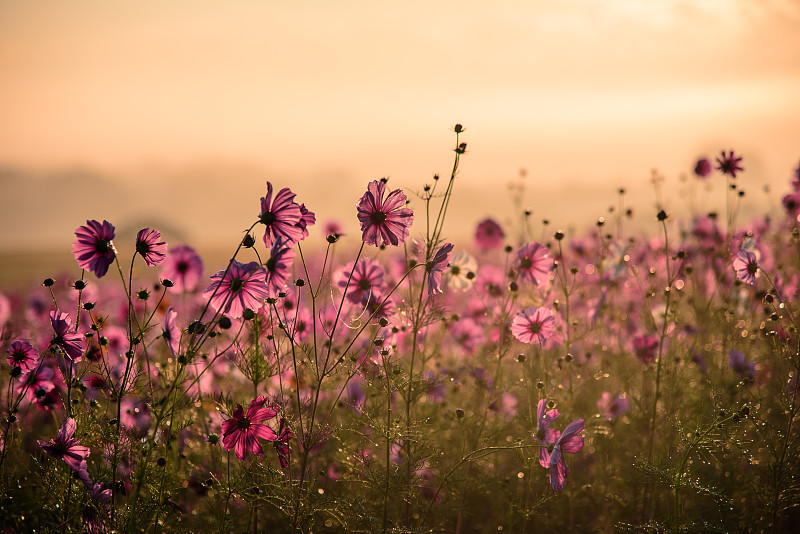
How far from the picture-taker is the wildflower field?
2326mm

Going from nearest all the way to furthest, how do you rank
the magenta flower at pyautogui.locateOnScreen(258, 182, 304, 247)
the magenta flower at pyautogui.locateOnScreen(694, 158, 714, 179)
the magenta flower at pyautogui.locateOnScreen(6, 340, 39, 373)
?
the magenta flower at pyautogui.locateOnScreen(258, 182, 304, 247) < the magenta flower at pyautogui.locateOnScreen(6, 340, 39, 373) < the magenta flower at pyautogui.locateOnScreen(694, 158, 714, 179)

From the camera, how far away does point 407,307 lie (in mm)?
2871

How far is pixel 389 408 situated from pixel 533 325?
0.96m

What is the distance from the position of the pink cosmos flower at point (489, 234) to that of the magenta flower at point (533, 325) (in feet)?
4.34

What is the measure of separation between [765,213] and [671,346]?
2754 mm

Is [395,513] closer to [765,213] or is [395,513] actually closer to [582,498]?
[582,498]

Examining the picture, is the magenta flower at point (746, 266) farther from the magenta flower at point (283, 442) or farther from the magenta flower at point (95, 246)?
the magenta flower at point (95, 246)

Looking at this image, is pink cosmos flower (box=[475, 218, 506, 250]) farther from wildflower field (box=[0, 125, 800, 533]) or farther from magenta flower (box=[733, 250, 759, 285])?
magenta flower (box=[733, 250, 759, 285])

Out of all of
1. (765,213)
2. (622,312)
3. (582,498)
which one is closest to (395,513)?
(582,498)

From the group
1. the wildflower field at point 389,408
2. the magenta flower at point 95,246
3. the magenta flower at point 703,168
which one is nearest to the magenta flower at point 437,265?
the wildflower field at point 389,408

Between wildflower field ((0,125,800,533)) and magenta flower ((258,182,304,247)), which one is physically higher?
magenta flower ((258,182,304,247))

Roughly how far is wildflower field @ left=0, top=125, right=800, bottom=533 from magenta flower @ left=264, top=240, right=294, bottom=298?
0.7 inches

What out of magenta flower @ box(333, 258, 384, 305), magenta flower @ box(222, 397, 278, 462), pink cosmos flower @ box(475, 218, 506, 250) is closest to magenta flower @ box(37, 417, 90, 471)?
magenta flower @ box(222, 397, 278, 462)

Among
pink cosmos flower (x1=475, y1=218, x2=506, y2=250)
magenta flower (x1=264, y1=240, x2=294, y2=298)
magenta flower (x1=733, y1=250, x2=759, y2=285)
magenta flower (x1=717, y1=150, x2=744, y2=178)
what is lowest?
magenta flower (x1=264, y1=240, x2=294, y2=298)
